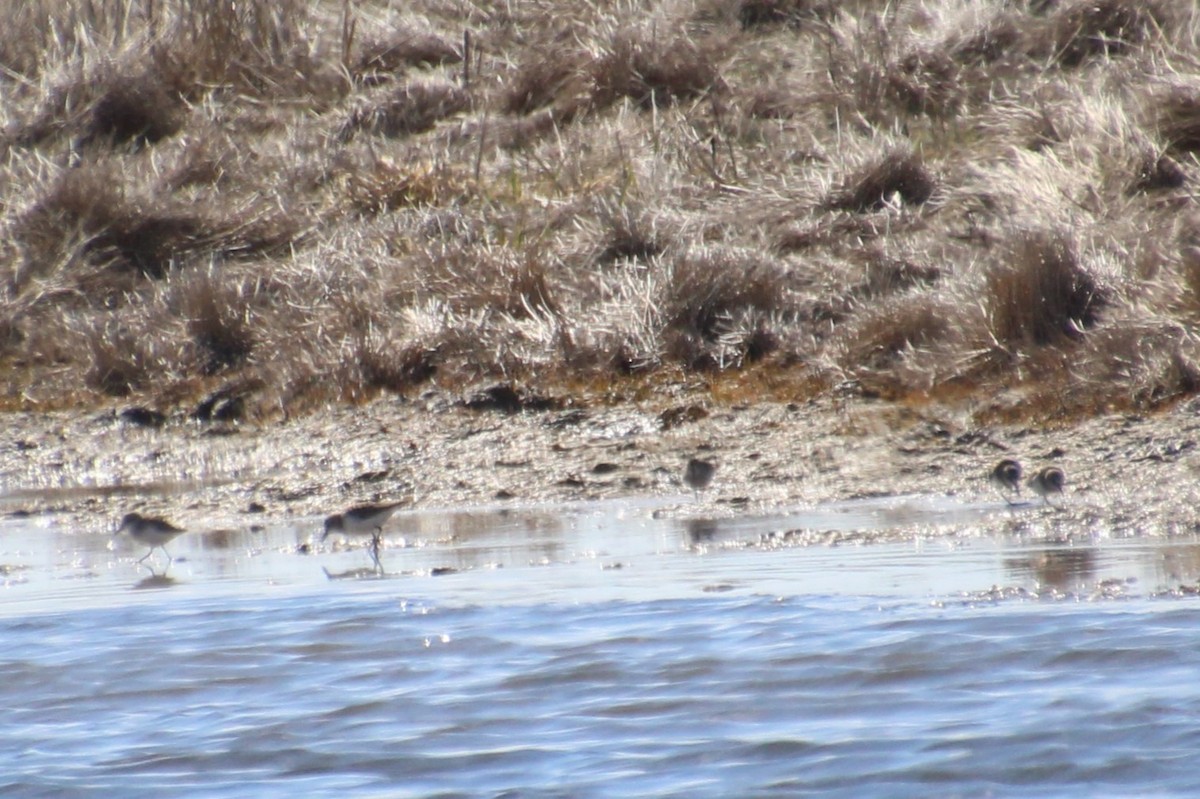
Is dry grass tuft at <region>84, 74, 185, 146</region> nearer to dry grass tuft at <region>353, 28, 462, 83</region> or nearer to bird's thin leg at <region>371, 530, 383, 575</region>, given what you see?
dry grass tuft at <region>353, 28, 462, 83</region>

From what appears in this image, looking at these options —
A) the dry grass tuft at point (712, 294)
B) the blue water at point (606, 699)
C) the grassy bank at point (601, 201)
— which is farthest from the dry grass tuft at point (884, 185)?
the blue water at point (606, 699)

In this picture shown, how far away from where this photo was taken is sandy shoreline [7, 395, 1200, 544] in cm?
867

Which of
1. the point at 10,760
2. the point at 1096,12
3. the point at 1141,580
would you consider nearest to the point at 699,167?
the point at 1096,12

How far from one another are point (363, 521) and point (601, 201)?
4923mm

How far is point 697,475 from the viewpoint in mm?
8867

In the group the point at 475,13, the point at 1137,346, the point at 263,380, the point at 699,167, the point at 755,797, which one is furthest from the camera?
the point at 475,13

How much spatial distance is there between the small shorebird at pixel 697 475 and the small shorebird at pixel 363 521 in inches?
55.2

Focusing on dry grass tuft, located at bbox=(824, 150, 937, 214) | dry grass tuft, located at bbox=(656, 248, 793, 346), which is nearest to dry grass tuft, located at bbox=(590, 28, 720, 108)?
dry grass tuft, located at bbox=(824, 150, 937, 214)

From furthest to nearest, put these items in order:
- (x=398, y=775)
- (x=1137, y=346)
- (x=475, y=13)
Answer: (x=475, y=13)
(x=1137, y=346)
(x=398, y=775)

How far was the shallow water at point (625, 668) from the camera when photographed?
521 cm

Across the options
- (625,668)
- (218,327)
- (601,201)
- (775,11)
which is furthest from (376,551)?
(775,11)

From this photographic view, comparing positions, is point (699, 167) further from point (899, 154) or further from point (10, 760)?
point (10, 760)

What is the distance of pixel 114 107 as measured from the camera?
16188mm

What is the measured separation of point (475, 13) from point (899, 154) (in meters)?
5.97
